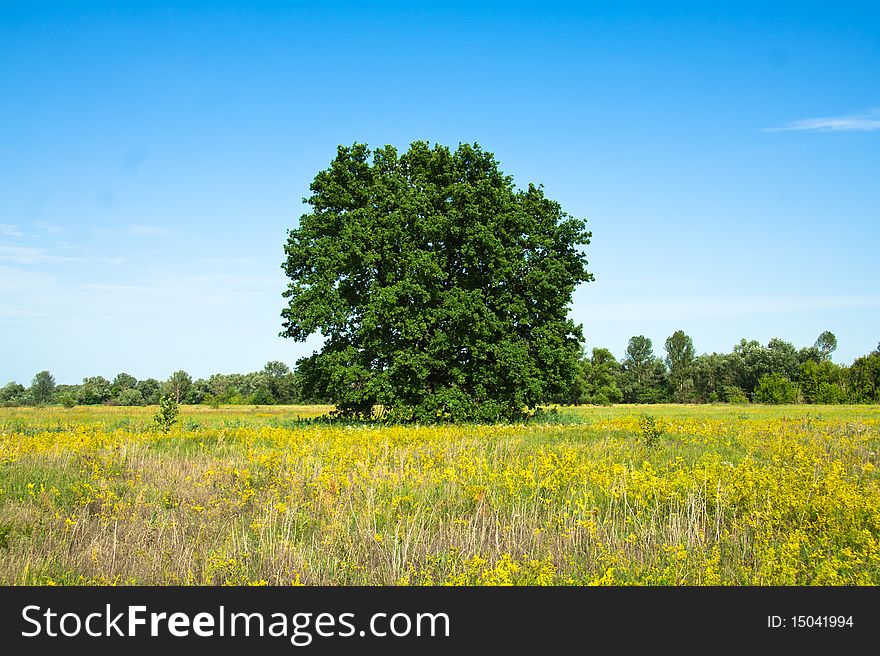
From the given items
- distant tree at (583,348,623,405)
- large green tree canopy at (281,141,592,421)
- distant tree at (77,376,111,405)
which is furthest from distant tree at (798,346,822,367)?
distant tree at (77,376,111,405)

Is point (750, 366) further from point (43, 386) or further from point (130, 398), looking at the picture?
point (43, 386)

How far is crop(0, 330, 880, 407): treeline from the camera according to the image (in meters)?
99.4

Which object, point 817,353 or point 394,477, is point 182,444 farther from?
point 817,353

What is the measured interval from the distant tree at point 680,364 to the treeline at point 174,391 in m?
66.1

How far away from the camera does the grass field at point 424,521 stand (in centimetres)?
733

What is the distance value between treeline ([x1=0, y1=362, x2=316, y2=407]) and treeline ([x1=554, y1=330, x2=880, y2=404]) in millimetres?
50671

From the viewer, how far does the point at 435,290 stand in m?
32.6

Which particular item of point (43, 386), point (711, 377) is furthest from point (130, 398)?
point (711, 377)

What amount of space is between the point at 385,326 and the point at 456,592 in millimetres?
26575

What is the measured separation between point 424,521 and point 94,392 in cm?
11955

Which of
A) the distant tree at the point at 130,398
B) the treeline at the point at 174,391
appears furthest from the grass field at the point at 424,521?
the distant tree at the point at 130,398

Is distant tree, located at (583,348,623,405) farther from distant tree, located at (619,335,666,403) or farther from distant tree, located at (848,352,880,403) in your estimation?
distant tree, located at (848,352,880,403)

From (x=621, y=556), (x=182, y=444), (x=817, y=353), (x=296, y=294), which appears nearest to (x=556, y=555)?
(x=621, y=556)

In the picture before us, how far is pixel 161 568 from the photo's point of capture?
752cm
